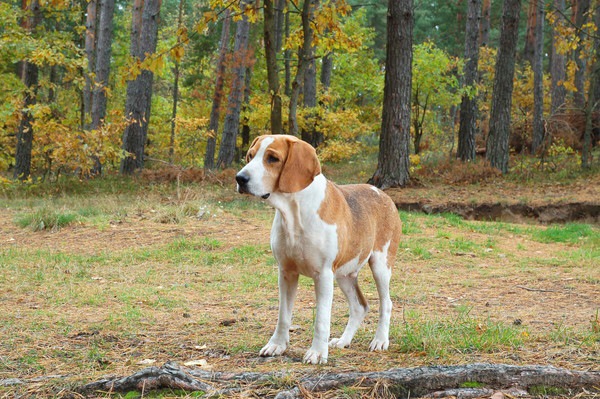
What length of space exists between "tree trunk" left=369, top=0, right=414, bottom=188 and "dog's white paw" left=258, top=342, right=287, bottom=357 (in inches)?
452

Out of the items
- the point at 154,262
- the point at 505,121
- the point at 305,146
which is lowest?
the point at 154,262

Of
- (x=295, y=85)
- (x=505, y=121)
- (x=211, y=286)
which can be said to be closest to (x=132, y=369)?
(x=211, y=286)

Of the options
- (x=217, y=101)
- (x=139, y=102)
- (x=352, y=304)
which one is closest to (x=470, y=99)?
(x=217, y=101)

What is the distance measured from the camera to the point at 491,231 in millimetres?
11438

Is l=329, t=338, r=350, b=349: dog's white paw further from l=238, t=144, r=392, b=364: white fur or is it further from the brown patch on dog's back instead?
the brown patch on dog's back

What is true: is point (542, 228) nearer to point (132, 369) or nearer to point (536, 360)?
point (536, 360)

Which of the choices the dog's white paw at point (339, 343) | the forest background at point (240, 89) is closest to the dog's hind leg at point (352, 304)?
the dog's white paw at point (339, 343)

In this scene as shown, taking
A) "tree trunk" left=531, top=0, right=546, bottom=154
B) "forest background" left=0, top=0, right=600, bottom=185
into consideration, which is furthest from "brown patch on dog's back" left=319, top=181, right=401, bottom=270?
"tree trunk" left=531, top=0, right=546, bottom=154

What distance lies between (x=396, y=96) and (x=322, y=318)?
39.1 feet

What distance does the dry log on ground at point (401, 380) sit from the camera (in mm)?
3475

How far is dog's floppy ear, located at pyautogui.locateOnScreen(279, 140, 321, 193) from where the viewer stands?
13.2ft

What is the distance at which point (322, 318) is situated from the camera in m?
4.23

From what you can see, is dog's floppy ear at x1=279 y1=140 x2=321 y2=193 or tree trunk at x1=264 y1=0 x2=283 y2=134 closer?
dog's floppy ear at x1=279 y1=140 x2=321 y2=193

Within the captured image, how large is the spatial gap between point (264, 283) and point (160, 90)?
38.2 metres
